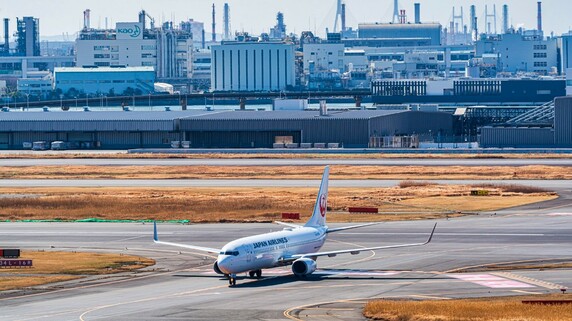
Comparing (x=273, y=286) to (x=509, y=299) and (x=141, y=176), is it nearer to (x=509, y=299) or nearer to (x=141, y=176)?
(x=509, y=299)

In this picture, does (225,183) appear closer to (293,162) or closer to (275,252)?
(293,162)

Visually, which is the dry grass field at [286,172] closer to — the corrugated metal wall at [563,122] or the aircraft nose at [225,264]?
the corrugated metal wall at [563,122]

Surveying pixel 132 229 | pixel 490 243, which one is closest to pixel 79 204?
pixel 132 229

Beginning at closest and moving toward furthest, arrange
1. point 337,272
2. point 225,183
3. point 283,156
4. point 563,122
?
point 337,272 < point 225,183 < point 283,156 < point 563,122

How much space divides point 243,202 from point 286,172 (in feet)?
121

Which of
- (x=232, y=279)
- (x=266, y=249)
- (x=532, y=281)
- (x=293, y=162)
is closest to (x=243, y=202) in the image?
(x=266, y=249)

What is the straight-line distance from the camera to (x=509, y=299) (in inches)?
2395

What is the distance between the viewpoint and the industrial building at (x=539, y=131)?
615 ft

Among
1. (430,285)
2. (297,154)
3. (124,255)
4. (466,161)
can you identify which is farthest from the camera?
(297,154)

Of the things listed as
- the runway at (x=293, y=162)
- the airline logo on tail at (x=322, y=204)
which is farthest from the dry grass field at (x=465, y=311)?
the runway at (x=293, y=162)

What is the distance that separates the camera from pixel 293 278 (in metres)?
70.5

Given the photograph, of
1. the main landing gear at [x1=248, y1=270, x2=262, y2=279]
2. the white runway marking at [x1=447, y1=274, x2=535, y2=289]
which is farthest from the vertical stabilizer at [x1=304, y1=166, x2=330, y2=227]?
the white runway marking at [x1=447, y1=274, x2=535, y2=289]

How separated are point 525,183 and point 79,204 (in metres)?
48.2

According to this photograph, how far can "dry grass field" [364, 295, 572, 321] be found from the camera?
179 ft
